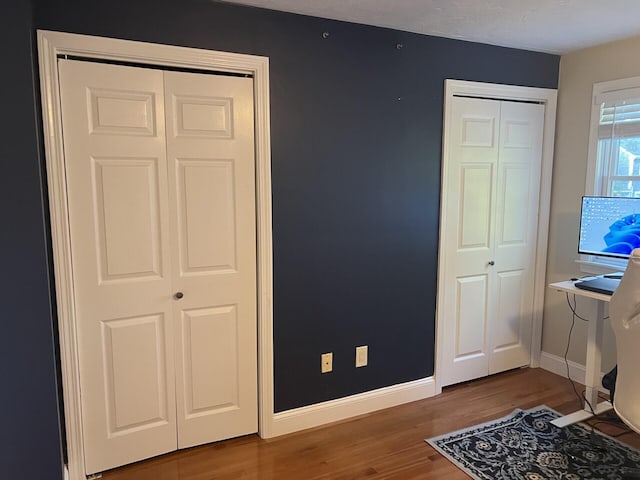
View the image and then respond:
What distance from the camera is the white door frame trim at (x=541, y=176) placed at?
3109mm

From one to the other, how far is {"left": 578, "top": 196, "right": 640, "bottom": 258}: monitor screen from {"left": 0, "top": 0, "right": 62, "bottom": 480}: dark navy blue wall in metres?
3.00

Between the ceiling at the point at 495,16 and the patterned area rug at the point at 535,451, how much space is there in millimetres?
2326

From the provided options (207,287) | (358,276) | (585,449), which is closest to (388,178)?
(358,276)

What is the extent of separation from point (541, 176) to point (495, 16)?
1404 millimetres

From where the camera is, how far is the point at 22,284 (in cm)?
196

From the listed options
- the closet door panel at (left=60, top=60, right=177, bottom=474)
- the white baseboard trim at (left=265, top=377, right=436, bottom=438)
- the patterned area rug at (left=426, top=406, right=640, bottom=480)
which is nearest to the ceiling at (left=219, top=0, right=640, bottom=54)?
the closet door panel at (left=60, top=60, right=177, bottom=474)

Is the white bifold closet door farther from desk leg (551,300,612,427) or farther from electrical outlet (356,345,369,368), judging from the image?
desk leg (551,300,612,427)

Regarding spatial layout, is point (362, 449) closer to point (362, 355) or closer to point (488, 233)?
point (362, 355)

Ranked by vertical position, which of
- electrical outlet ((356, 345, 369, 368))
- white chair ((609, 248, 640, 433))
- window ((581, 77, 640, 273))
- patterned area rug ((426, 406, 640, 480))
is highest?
window ((581, 77, 640, 273))

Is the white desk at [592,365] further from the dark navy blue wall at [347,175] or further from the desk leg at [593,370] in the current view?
the dark navy blue wall at [347,175]

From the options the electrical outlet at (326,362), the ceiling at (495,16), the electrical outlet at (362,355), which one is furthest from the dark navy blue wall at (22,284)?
the electrical outlet at (362,355)

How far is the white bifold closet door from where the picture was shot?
2.26 m

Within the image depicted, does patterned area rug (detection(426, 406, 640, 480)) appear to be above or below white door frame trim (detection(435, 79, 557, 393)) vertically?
below

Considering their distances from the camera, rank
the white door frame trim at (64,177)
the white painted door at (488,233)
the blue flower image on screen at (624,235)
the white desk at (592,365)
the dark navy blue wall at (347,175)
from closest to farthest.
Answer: the white door frame trim at (64,177) < the dark navy blue wall at (347,175) < the blue flower image on screen at (624,235) < the white desk at (592,365) < the white painted door at (488,233)
